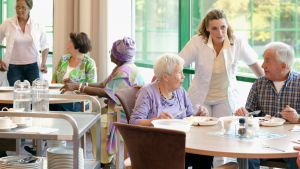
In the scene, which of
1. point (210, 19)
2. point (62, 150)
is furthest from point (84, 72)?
point (62, 150)

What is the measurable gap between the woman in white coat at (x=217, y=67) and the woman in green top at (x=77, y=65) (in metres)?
1.39

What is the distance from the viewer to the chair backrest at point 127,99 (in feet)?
8.04

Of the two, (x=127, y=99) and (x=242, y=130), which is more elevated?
(x=127, y=99)

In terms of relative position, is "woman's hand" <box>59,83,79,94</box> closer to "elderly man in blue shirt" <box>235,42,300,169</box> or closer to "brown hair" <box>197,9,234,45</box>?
"brown hair" <box>197,9,234,45</box>

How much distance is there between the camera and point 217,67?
2990mm

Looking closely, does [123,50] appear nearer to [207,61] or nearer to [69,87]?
[69,87]

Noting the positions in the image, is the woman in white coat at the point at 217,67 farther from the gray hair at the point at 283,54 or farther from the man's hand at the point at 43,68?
the man's hand at the point at 43,68

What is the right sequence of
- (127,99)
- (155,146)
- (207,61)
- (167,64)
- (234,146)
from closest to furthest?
(155,146), (234,146), (167,64), (127,99), (207,61)

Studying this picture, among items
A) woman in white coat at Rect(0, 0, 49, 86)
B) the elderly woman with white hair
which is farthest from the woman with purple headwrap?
woman in white coat at Rect(0, 0, 49, 86)

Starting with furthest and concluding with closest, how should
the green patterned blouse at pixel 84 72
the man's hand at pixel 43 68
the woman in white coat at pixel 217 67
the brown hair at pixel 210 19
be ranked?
1. the man's hand at pixel 43 68
2. the green patterned blouse at pixel 84 72
3. the woman in white coat at pixel 217 67
4. the brown hair at pixel 210 19

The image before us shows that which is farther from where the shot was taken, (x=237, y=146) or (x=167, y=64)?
(x=167, y=64)

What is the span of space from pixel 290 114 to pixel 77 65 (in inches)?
99.7

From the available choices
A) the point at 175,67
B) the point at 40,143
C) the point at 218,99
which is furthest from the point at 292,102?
the point at 40,143

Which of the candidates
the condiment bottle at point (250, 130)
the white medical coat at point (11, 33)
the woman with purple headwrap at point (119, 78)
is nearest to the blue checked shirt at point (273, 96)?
the condiment bottle at point (250, 130)
